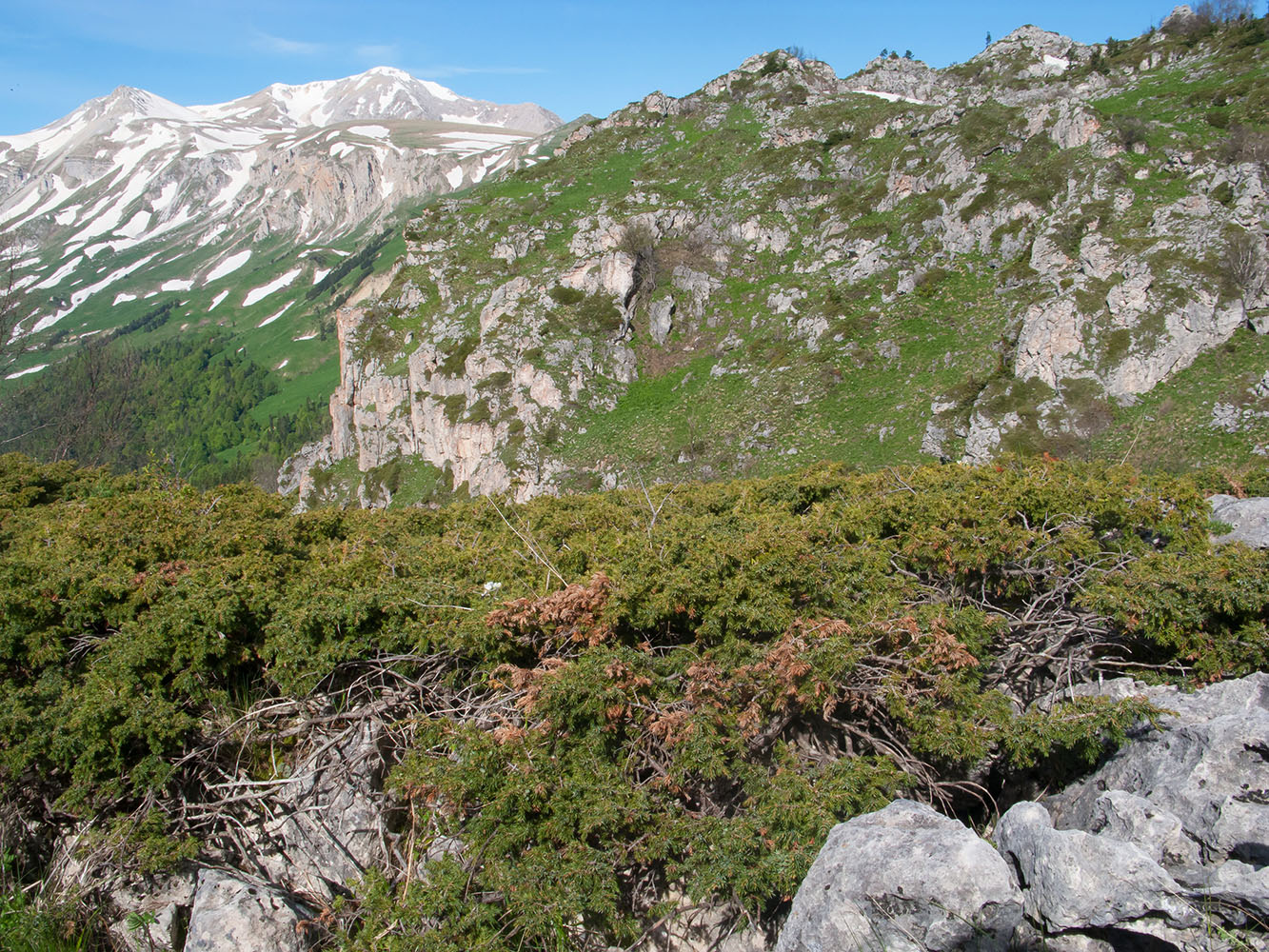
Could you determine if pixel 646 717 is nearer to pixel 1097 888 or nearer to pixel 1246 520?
pixel 1097 888

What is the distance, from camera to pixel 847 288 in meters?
46.3

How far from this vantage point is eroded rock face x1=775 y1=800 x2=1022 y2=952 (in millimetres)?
3297

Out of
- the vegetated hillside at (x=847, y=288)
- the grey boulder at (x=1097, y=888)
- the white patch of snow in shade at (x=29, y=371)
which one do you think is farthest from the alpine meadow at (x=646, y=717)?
the white patch of snow in shade at (x=29, y=371)

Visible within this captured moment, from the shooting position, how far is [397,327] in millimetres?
59188

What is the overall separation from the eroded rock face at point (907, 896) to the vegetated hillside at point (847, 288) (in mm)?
23175

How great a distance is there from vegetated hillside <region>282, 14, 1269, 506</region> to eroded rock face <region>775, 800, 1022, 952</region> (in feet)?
76.0

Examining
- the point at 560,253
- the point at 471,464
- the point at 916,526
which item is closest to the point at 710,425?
the point at 471,464

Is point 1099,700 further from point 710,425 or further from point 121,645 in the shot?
point 710,425

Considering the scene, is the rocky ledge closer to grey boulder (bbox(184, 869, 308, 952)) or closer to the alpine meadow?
the alpine meadow

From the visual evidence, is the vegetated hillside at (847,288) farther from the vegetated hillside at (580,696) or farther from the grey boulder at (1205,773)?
the grey boulder at (1205,773)

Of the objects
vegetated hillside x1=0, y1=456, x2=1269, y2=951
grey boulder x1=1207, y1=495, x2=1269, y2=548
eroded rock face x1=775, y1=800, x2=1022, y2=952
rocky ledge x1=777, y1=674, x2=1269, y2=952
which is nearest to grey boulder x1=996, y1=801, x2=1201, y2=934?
rocky ledge x1=777, y1=674, x2=1269, y2=952

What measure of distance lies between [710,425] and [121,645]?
130ft

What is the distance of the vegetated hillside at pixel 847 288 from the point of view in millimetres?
32594

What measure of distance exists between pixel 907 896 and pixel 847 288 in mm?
47884
